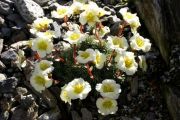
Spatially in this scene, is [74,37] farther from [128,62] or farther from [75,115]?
[75,115]

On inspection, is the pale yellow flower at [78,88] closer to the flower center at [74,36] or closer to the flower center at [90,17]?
the flower center at [74,36]

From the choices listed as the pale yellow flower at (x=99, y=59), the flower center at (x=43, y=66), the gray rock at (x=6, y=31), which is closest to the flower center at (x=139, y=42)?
the pale yellow flower at (x=99, y=59)

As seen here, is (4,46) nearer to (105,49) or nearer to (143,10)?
(105,49)

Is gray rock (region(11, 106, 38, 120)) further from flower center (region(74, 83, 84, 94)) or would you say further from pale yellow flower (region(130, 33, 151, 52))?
pale yellow flower (region(130, 33, 151, 52))

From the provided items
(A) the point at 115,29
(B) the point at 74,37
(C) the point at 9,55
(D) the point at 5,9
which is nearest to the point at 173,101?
(B) the point at 74,37

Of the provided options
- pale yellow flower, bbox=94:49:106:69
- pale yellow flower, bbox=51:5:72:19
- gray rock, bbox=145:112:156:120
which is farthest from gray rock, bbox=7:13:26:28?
gray rock, bbox=145:112:156:120

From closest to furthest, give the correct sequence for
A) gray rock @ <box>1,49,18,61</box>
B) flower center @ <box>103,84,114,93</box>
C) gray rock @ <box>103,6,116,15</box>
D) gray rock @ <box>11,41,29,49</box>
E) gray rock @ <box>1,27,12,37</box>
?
flower center @ <box>103,84,114,93</box> < gray rock @ <box>1,49,18,61</box> < gray rock @ <box>11,41,29,49</box> < gray rock @ <box>1,27,12,37</box> < gray rock @ <box>103,6,116,15</box>

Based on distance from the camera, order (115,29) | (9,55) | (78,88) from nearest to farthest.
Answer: (78,88) → (9,55) → (115,29)
